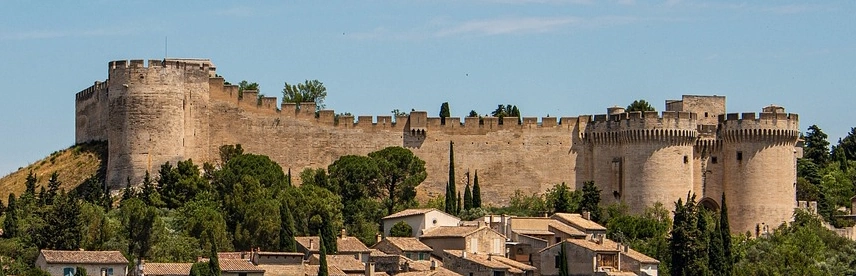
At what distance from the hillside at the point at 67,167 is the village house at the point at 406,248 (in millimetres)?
15889

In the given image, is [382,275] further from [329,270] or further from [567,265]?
[567,265]

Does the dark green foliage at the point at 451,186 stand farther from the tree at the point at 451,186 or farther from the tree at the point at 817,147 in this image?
the tree at the point at 817,147

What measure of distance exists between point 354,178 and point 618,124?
10.4 metres

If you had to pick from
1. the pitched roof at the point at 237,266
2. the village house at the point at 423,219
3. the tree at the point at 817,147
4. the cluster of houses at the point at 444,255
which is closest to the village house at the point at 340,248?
the cluster of houses at the point at 444,255

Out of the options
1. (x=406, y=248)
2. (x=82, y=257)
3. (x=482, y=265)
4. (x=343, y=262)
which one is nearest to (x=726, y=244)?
(x=482, y=265)

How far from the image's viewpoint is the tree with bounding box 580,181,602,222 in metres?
78.7

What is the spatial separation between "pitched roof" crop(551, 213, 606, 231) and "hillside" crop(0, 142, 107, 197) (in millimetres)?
18087

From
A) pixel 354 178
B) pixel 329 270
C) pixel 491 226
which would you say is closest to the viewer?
pixel 329 270

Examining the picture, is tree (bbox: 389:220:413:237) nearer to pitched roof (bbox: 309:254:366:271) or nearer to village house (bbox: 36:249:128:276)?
pitched roof (bbox: 309:254:366:271)

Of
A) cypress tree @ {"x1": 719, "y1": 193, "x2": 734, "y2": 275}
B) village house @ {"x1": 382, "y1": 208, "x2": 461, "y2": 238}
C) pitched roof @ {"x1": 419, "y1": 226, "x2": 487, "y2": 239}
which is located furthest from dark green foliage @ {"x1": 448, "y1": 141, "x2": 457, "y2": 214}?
cypress tree @ {"x1": 719, "y1": 193, "x2": 734, "y2": 275}

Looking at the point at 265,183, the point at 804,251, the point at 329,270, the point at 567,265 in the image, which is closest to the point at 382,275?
the point at 329,270

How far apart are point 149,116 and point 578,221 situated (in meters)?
16.2

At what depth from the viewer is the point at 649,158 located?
7962 centimetres

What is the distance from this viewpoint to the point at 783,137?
80.8 meters
